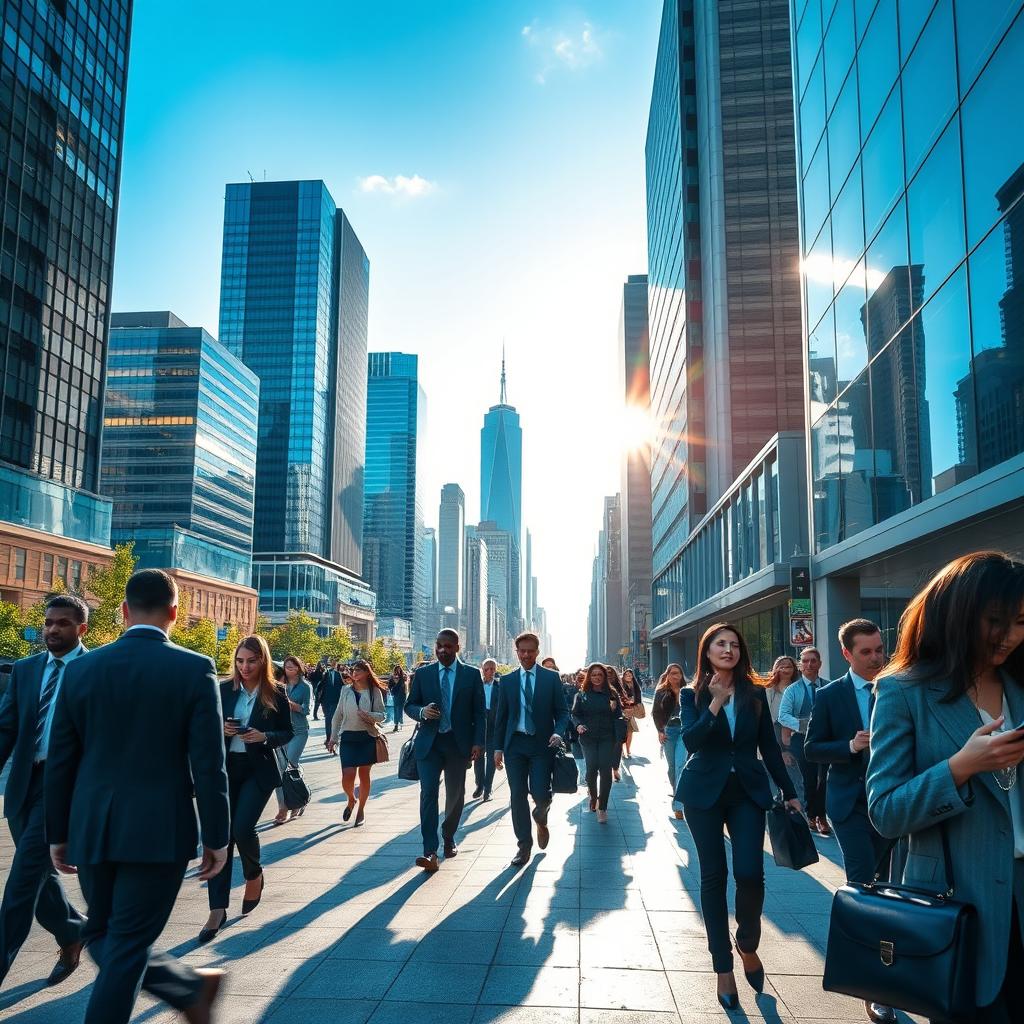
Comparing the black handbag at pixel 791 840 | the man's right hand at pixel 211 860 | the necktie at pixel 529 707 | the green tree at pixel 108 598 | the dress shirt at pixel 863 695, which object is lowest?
the black handbag at pixel 791 840

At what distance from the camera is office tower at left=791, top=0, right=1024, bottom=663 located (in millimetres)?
11172

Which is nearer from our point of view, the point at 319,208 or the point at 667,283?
the point at 667,283

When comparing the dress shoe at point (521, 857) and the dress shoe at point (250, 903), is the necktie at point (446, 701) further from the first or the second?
the dress shoe at point (250, 903)

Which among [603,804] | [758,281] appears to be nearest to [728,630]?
[603,804]

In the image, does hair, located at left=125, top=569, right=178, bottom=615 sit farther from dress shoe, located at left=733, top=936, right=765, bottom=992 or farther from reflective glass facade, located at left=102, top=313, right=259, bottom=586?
reflective glass facade, located at left=102, top=313, right=259, bottom=586

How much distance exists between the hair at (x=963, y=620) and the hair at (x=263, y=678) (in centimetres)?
512

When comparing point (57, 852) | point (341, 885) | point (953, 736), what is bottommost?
point (341, 885)

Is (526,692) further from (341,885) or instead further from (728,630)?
(728,630)

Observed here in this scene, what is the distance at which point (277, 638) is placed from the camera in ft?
294

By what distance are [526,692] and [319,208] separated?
15796cm

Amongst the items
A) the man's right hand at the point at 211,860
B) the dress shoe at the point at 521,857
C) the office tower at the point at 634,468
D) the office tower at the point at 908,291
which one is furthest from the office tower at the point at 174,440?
Result: the man's right hand at the point at 211,860

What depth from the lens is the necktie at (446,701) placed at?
831 cm

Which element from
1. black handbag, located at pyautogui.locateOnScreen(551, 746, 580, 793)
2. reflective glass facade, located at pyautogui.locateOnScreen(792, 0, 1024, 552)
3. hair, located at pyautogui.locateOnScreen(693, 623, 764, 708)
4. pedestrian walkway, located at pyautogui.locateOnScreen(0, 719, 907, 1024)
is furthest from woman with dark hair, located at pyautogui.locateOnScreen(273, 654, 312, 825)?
reflective glass facade, located at pyautogui.locateOnScreen(792, 0, 1024, 552)

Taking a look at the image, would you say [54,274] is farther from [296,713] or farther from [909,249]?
[909,249]
